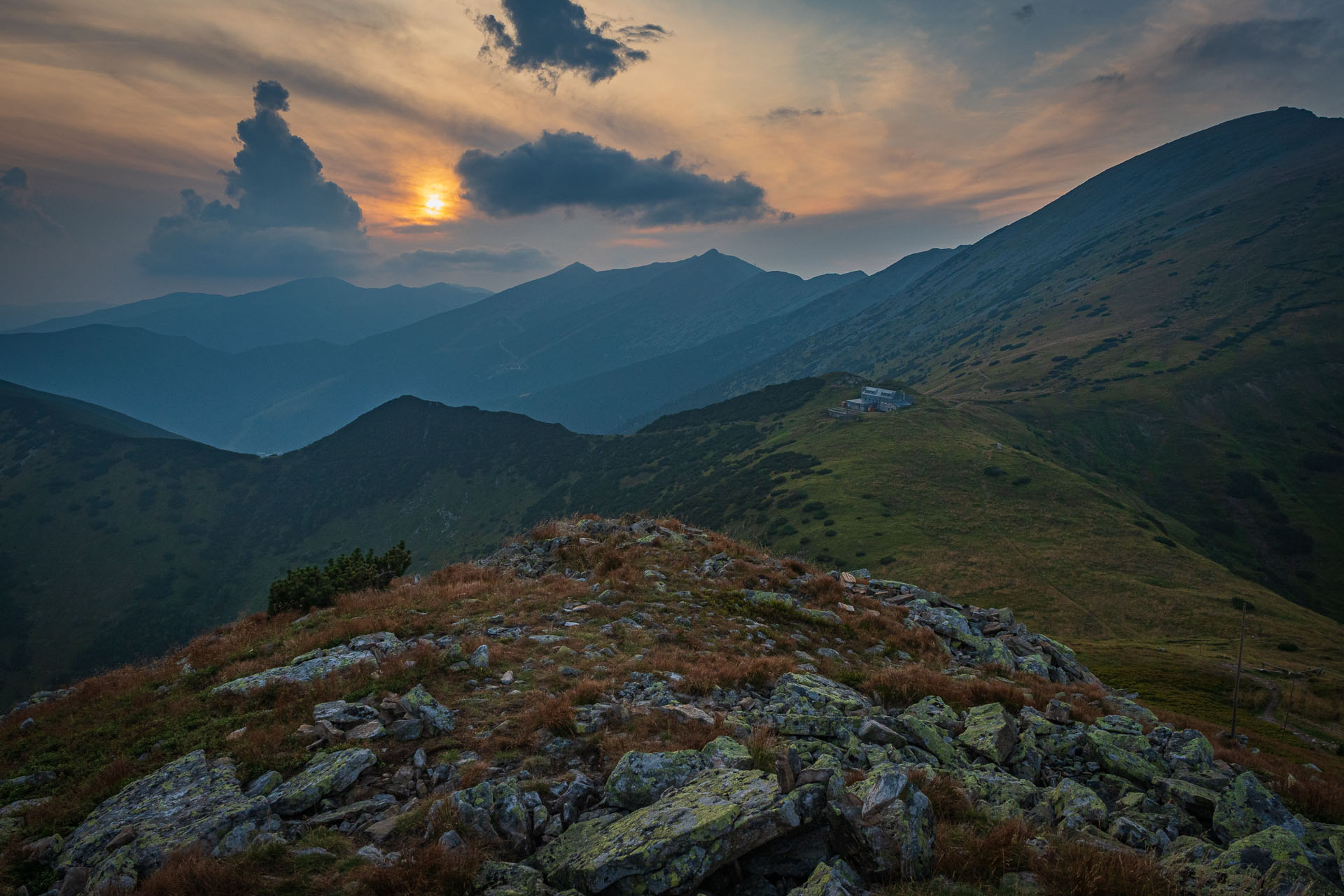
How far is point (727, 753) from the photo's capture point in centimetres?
868

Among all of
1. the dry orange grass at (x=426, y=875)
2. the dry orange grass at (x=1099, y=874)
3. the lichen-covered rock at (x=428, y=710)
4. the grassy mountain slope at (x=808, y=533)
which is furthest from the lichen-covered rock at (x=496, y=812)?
the grassy mountain slope at (x=808, y=533)

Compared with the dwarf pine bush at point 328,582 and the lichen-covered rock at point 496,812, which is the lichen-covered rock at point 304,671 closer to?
the dwarf pine bush at point 328,582

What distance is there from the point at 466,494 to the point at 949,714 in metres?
200

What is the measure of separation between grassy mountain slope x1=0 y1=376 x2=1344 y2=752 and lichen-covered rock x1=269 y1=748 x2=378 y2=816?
46154 millimetres

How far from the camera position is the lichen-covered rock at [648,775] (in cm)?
786

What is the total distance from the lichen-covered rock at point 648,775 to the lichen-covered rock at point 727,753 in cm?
16

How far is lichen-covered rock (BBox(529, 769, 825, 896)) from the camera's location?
6.22m

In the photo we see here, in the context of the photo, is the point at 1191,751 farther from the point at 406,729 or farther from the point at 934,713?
the point at 406,729

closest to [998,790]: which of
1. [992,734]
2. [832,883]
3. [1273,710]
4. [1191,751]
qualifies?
[992,734]

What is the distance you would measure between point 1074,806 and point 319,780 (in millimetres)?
11788

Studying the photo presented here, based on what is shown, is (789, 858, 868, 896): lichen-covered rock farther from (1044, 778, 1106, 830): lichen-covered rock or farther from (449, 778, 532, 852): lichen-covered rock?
(1044, 778, 1106, 830): lichen-covered rock

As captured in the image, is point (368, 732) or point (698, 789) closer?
point (698, 789)

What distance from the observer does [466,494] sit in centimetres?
19512

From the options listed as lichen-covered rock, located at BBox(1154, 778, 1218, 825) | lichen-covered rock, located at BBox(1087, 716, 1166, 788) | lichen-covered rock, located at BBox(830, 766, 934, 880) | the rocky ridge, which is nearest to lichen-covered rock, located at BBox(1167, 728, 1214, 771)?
the rocky ridge
